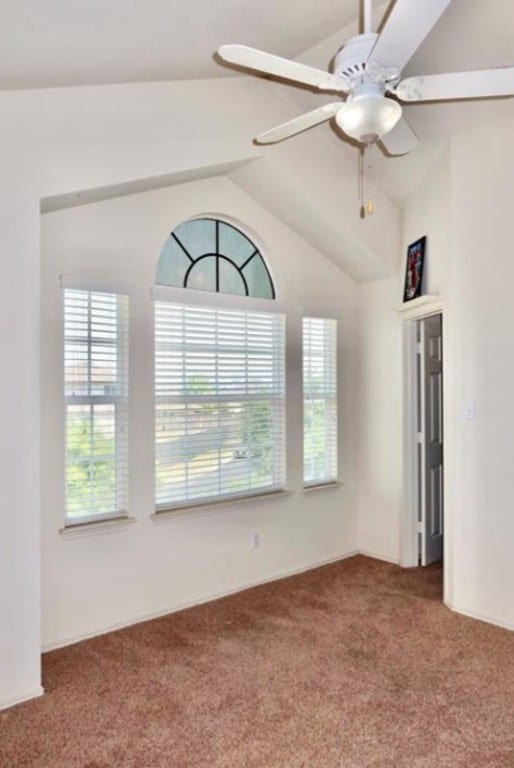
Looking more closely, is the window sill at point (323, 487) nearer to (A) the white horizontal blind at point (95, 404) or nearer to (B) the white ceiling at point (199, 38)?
(A) the white horizontal blind at point (95, 404)

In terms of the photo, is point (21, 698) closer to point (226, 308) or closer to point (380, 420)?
point (226, 308)

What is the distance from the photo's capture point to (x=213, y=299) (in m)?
3.94

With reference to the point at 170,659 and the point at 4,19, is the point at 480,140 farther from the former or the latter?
the point at 170,659

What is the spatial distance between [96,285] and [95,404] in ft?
2.37

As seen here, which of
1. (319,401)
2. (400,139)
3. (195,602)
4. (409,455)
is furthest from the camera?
(319,401)

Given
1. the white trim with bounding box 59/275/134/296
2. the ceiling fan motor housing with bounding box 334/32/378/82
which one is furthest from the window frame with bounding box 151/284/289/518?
the ceiling fan motor housing with bounding box 334/32/378/82

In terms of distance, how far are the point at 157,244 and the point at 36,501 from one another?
1.80 meters

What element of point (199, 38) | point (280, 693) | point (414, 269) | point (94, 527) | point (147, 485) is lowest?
point (280, 693)

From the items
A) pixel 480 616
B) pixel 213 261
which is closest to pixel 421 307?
pixel 213 261

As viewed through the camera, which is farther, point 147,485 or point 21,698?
point 147,485

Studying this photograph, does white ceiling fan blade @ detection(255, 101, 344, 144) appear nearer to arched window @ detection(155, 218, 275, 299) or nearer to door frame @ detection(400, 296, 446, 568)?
arched window @ detection(155, 218, 275, 299)

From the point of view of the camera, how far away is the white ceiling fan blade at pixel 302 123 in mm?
2234

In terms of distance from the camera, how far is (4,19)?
201cm

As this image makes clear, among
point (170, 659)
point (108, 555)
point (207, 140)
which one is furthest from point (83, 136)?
point (170, 659)
